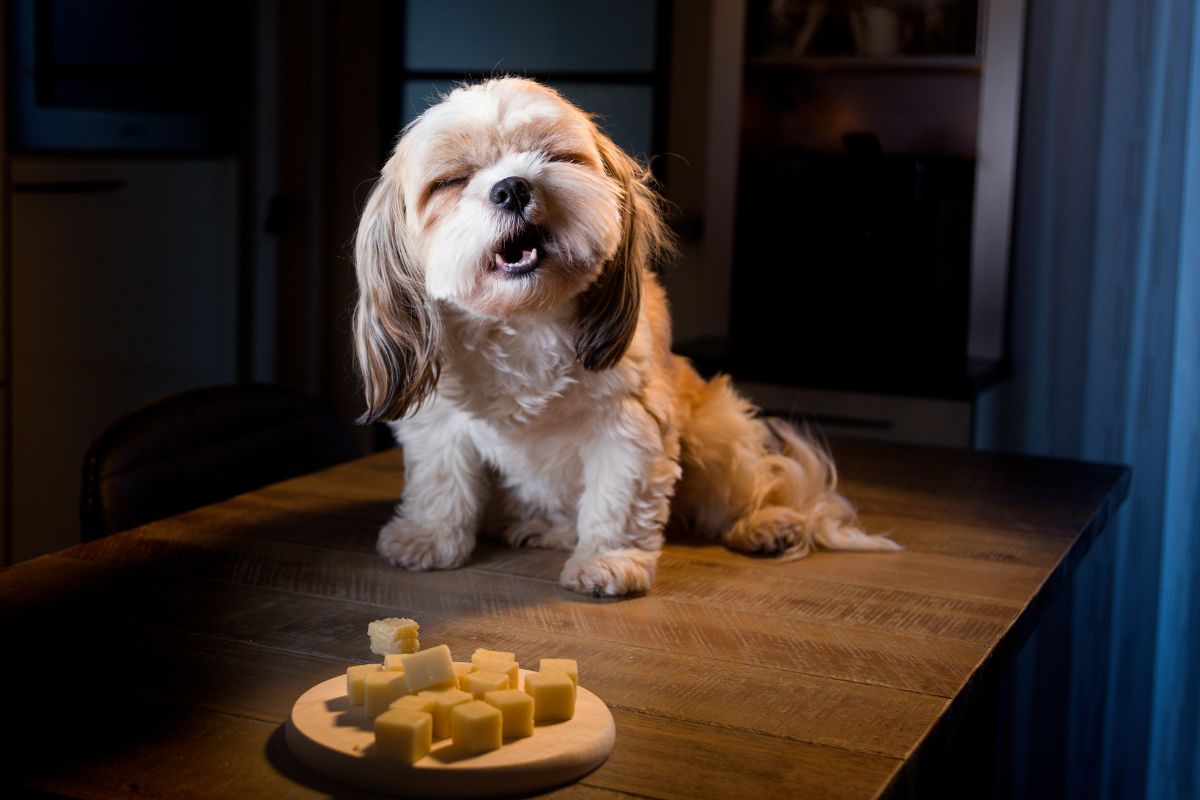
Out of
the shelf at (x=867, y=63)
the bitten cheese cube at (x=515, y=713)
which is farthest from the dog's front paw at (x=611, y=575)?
the shelf at (x=867, y=63)

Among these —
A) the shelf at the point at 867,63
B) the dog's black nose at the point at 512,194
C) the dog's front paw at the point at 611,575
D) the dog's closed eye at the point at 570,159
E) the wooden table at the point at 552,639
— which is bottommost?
the wooden table at the point at 552,639

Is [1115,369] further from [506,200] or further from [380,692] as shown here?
[380,692]

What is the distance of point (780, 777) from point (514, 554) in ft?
2.42

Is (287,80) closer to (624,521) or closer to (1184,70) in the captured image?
(1184,70)

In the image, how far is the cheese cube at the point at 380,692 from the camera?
1.01 meters

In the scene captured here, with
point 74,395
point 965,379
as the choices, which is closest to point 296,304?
point 74,395

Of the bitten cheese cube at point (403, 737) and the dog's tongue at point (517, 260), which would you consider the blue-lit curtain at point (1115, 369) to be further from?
the bitten cheese cube at point (403, 737)

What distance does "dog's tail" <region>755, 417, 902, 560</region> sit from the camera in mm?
1709

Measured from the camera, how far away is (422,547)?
5.16 feet

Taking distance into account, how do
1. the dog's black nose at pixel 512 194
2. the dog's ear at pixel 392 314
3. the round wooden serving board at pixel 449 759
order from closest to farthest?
1. the round wooden serving board at pixel 449 759
2. the dog's black nose at pixel 512 194
3. the dog's ear at pixel 392 314

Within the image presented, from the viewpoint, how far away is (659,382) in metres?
1.66

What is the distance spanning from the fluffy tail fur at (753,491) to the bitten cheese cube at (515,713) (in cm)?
73

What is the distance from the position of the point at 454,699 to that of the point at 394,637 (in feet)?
0.68

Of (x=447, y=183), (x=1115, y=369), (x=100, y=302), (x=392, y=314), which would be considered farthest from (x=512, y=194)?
(x=100, y=302)
